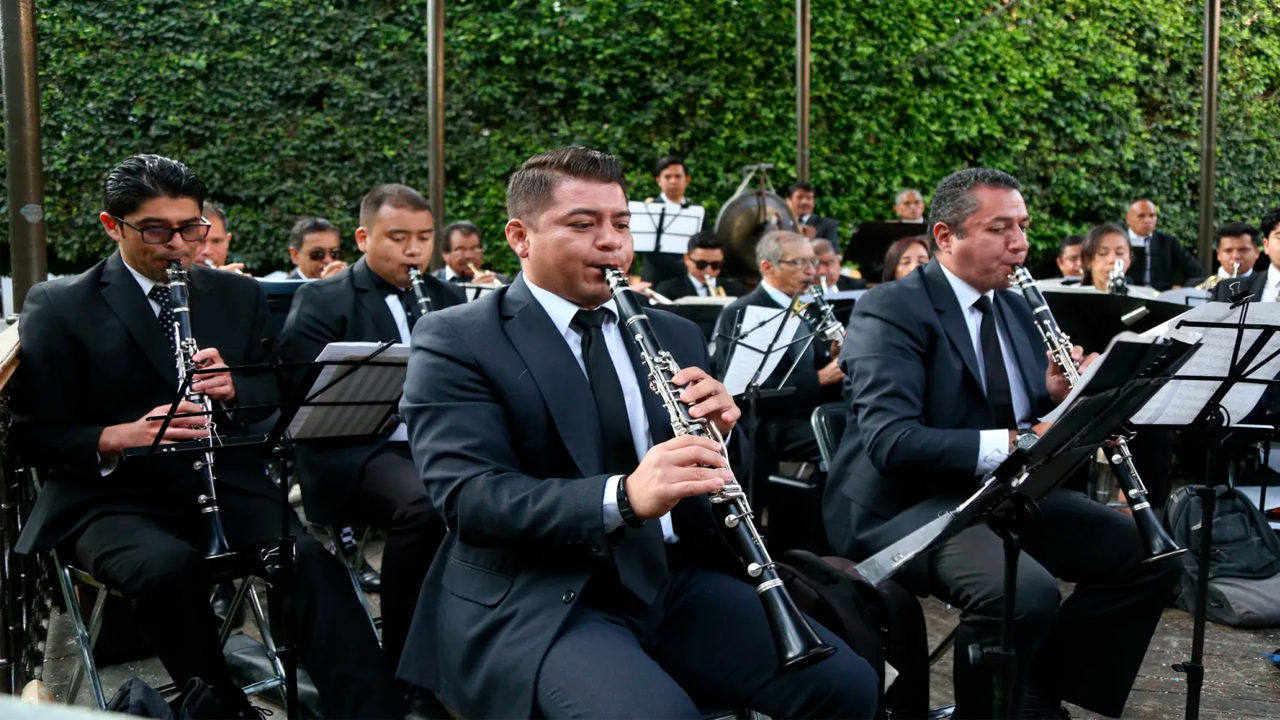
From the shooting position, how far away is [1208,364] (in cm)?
354

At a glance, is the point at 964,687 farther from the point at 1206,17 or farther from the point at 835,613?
the point at 1206,17

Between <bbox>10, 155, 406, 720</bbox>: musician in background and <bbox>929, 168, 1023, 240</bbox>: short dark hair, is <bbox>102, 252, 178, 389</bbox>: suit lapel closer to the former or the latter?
<bbox>10, 155, 406, 720</bbox>: musician in background

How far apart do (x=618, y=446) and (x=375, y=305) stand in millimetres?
2568

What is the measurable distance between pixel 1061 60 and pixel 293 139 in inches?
402

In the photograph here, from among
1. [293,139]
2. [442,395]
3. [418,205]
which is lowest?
[442,395]

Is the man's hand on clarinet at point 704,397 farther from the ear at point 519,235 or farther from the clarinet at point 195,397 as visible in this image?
the clarinet at point 195,397

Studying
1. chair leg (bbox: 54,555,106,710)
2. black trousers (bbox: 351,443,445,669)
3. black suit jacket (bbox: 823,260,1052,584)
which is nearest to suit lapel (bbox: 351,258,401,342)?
black trousers (bbox: 351,443,445,669)

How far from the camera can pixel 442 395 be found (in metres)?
2.93

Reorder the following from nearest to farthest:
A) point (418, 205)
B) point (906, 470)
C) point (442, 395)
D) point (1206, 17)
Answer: point (442, 395) → point (906, 470) → point (418, 205) → point (1206, 17)

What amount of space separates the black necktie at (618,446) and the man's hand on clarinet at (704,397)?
24cm

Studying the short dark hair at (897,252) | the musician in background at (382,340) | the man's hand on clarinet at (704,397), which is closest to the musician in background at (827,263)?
the short dark hair at (897,252)

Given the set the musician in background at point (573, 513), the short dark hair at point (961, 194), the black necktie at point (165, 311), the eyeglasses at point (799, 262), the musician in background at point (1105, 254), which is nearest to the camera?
the musician in background at point (573, 513)

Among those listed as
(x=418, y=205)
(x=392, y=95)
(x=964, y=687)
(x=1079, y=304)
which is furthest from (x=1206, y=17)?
(x=964, y=687)

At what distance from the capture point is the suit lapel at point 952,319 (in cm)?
402
